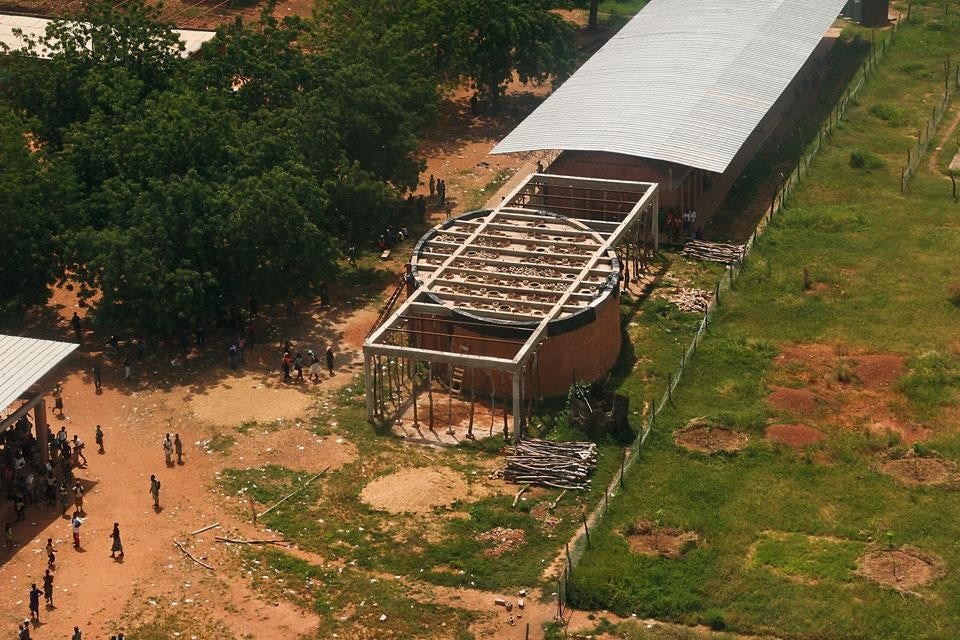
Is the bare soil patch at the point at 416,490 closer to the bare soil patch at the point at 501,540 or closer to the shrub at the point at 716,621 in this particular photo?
the bare soil patch at the point at 501,540

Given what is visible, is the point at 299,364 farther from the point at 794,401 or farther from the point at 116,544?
the point at 794,401

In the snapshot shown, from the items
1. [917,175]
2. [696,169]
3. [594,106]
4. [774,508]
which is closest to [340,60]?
[594,106]

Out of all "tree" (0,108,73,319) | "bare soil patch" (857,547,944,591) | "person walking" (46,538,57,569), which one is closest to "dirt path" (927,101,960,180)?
"bare soil patch" (857,547,944,591)

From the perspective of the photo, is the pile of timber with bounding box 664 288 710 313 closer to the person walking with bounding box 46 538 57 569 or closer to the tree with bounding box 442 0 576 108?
the tree with bounding box 442 0 576 108

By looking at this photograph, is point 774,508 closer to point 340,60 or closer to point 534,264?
point 534,264

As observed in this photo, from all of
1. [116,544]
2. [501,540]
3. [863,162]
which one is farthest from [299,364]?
[863,162]

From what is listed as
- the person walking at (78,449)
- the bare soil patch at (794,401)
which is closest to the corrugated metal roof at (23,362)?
the person walking at (78,449)
